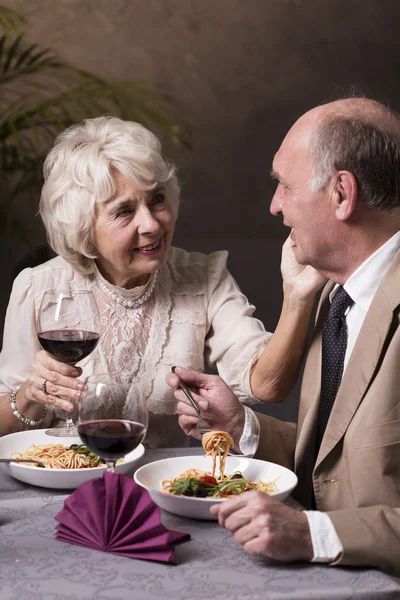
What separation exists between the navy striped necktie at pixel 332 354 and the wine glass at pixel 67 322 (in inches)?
21.7

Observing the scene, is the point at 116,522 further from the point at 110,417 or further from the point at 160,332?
the point at 160,332

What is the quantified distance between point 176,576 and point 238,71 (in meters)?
4.45

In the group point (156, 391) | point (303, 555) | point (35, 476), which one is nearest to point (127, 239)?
point (156, 391)

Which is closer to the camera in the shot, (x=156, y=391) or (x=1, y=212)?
(x=156, y=391)

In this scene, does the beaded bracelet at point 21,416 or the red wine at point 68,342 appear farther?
the beaded bracelet at point 21,416

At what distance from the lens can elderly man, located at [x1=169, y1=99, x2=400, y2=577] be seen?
62.4 inches

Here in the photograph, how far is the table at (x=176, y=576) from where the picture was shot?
3.68ft

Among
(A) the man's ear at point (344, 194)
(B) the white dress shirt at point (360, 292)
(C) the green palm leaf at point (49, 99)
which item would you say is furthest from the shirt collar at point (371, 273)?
(C) the green palm leaf at point (49, 99)

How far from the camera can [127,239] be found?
2.35 meters

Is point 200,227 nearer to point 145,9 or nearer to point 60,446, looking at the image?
point 145,9

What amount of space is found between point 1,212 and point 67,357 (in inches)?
103

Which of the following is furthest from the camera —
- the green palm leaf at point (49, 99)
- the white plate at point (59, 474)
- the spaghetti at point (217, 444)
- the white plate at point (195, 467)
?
the green palm leaf at point (49, 99)

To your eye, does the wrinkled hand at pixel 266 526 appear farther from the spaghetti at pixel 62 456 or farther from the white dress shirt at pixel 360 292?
the white dress shirt at pixel 360 292

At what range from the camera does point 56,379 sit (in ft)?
6.19
